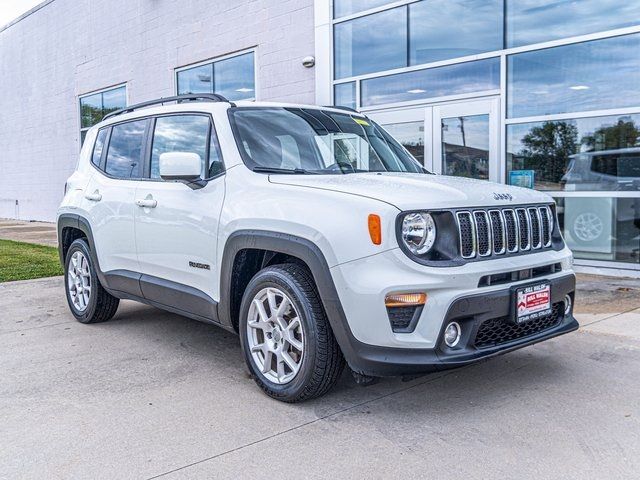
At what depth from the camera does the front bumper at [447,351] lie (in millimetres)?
3307

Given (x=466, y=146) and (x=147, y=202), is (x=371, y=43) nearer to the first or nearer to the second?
(x=466, y=146)

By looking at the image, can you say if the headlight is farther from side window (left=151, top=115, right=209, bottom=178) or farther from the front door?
the front door

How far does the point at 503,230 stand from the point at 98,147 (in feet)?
12.6

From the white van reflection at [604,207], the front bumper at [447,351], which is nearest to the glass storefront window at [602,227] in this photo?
the white van reflection at [604,207]

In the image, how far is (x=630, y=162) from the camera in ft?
26.8

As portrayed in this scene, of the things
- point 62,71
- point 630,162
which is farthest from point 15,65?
point 630,162

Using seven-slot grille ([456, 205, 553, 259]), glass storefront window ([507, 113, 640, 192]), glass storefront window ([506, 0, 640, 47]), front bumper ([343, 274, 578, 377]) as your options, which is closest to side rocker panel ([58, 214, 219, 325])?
front bumper ([343, 274, 578, 377])

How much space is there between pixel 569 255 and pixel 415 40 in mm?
6841

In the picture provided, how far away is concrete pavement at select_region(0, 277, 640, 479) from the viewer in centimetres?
303

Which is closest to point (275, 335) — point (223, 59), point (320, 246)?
point (320, 246)

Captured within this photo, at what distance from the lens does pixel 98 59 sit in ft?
59.1

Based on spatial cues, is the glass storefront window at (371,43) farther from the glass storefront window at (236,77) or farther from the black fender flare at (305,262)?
the black fender flare at (305,262)

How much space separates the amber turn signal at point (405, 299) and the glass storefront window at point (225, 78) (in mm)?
10266

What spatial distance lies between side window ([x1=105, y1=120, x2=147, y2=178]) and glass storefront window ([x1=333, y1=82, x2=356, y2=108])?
6.11 meters
